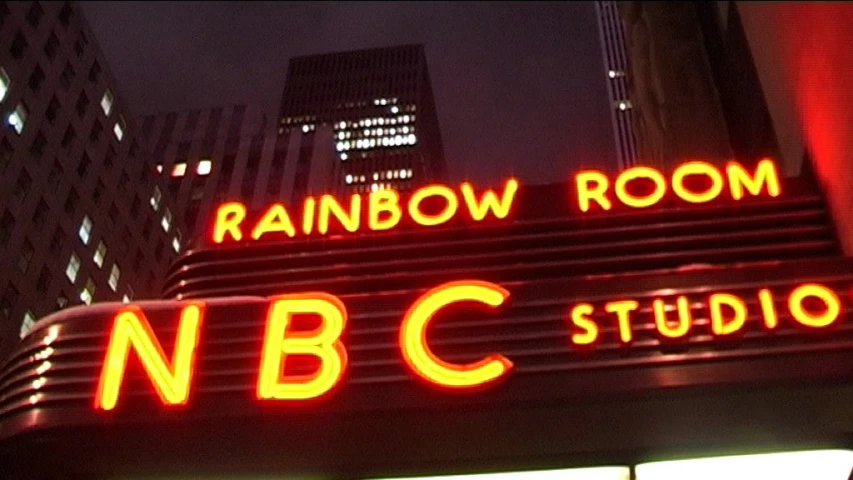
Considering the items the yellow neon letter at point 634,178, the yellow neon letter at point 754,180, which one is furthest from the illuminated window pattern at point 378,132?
the yellow neon letter at point 754,180

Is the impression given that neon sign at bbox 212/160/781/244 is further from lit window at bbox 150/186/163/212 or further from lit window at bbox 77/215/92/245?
lit window at bbox 150/186/163/212

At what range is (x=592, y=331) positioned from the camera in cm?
986

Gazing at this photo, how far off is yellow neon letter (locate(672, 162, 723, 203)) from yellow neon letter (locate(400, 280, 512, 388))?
3.92 meters

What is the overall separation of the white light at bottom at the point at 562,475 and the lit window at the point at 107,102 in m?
67.3

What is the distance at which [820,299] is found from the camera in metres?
9.80

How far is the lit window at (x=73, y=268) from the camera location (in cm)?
6419

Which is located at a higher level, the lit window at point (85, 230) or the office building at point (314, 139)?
the office building at point (314, 139)

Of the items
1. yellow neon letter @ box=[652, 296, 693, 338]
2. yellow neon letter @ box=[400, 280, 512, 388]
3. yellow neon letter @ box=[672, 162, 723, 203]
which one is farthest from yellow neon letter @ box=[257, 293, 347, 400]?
yellow neon letter @ box=[672, 162, 723, 203]

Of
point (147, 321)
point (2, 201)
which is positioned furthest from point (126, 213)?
point (147, 321)

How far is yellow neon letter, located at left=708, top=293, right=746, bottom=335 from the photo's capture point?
9672mm

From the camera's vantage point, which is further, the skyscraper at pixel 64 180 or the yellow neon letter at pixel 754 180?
the skyscraper at pixel 64 180

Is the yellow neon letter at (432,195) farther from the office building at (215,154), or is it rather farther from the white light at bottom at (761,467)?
the office building at (215,154)

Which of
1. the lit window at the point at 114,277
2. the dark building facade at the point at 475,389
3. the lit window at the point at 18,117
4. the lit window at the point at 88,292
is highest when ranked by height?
the lit window at the point at 18,117

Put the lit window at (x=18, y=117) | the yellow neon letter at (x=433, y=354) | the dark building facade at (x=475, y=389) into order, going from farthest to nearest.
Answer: the lit window at (x=18, y=117) → the yellow neon letter at (x=433, y=354) → the dark building facade at (x=475, y=389)
